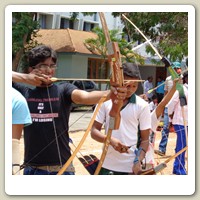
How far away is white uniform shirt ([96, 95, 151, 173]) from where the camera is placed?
2.36 m

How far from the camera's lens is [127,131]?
2.37m

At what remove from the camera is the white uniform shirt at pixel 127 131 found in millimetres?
2361

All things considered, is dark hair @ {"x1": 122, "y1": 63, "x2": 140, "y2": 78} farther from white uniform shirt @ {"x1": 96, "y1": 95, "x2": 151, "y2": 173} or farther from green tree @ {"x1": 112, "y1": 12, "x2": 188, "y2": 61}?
green tree @ {"x1": 112, "y1": 12, "x2": 188, "y2": 61}

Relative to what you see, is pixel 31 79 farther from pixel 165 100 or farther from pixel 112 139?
pixel 165 100

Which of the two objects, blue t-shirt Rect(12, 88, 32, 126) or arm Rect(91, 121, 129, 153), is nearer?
blue t-shirt Rect(12, 88, 32, 126)

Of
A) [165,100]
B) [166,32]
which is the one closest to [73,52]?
[166,32]

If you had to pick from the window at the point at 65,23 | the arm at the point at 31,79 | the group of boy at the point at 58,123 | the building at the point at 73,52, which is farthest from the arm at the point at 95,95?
the window at the point at 65,23

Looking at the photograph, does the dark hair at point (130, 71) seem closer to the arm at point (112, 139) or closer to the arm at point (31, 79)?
the arm at point (112, 139)

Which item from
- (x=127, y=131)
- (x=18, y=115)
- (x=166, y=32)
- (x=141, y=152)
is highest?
(x=166, y=32)

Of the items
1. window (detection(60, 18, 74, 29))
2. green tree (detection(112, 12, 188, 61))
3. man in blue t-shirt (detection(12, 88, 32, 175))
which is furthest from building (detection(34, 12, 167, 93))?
man in blue t-shirt (detection(12, 88, 32, 175))

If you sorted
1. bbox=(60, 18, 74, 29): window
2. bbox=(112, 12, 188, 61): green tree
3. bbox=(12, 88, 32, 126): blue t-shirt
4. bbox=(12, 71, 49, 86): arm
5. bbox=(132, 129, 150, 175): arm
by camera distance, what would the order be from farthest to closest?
bbox=(60, 18, 74, 29): window < bbox=(112, 12, 188, 61): green tree < bbox=(132, 129, 150, 175): arm < bbox=(12, 71, 49, 86): arm < bbox=(12, 88, 32, 126): blue t-shirt

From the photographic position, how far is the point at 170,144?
640cm

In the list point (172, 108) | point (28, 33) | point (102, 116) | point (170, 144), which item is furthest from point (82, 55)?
point (102, 116)

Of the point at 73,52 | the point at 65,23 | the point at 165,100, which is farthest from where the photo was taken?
the point at 65,23
